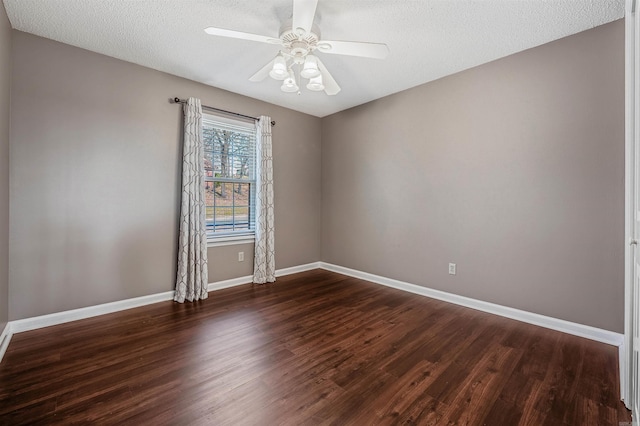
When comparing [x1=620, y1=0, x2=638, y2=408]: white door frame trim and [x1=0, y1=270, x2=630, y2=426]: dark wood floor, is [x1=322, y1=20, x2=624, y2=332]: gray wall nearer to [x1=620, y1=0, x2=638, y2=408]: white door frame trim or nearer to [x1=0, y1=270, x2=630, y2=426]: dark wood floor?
[x1=0, y1=270, x2=630, y2=426]: dark wood floor

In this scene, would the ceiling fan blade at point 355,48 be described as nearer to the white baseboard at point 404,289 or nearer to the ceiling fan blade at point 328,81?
the ceiling fan blade at point 328,81

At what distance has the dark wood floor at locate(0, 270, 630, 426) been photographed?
154 centimetres

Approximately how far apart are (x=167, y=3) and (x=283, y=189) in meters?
2.66

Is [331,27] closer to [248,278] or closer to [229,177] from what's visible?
[229,177]

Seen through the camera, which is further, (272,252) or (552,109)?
(272,252)

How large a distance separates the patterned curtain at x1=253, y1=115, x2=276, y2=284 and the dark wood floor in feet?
3.47

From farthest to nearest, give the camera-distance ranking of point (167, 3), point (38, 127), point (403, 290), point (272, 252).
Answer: point (272, 252), point (403, 290), point (38, 127), point (167, 3)

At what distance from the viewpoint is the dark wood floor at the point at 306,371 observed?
154 cm

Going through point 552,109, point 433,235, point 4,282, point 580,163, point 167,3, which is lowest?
point 4,282

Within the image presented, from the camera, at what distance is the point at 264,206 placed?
13.3 feet

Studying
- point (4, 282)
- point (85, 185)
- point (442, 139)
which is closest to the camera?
point (4, 282)

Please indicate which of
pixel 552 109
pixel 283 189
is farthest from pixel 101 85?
pixel 552 109

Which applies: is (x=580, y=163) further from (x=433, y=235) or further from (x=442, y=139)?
(x=433, y=235)

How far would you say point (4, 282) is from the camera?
90.7 inches
